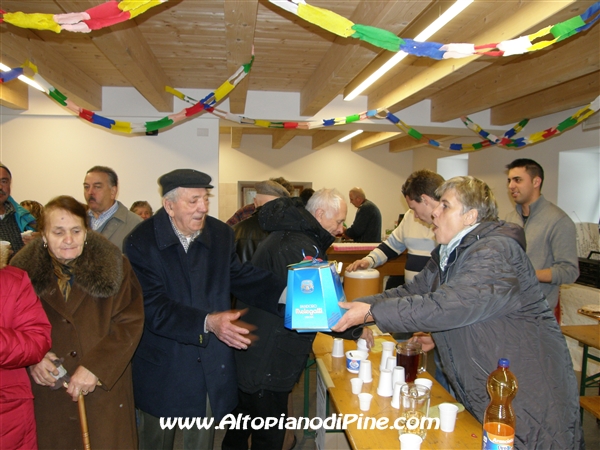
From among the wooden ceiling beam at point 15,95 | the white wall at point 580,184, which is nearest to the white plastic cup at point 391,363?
the white wall at point 580,184

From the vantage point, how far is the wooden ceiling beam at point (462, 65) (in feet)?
9.77

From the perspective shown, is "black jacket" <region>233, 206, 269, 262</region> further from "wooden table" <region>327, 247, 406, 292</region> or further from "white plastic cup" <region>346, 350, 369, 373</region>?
"wooden table" <region>327, 247, 406, 292</region>

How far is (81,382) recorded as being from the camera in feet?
5.99

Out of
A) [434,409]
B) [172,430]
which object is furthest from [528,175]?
[172,430]

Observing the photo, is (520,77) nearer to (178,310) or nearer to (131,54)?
(131,54)

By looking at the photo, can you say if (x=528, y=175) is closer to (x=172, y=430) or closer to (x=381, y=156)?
(x=172, y=430)

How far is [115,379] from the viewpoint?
1905mm

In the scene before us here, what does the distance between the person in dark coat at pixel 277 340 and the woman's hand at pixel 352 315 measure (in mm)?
413

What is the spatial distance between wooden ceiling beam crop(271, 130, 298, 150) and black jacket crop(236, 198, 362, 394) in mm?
6718

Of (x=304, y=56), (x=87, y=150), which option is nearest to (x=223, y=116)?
(x=304, y=56)

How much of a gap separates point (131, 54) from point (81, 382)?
2.91 metres

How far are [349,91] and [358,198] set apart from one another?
2835mm

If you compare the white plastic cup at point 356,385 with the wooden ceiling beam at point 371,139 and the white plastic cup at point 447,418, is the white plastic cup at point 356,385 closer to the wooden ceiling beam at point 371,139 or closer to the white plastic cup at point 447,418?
the white plastic cup at point 447,418

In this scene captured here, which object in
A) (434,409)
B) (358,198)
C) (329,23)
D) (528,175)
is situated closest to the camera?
(434,409)
